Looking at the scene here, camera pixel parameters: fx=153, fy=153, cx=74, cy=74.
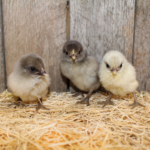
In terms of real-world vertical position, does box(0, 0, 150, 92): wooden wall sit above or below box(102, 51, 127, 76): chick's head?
above

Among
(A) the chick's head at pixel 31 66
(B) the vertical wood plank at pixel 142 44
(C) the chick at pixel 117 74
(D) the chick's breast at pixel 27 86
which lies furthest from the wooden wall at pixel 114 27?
(D) the chick's breast at pixel 27 86

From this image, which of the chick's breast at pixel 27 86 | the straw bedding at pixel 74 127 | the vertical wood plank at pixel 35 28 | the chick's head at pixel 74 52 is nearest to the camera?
the straw bedding at pixel 74 127

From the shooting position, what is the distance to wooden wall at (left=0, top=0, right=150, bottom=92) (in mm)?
2699

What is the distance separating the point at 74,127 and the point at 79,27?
1.76m

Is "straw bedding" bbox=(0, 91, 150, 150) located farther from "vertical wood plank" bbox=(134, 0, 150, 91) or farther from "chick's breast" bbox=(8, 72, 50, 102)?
"vertical wood plank" bbox=(134, 0, 150, 91)

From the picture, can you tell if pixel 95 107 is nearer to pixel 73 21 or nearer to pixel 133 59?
pixel 133 59

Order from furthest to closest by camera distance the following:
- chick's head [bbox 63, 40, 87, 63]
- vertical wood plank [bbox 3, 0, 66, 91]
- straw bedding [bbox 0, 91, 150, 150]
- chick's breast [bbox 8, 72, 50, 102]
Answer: vertical wood plank [bbox 3, 0, 66, 91] < chick's head [bbox 63, 40, 87, 63] < chick's breast [bbox 8, 72, 50, 102] < straw bedding [bbox 0, 91, 150, 150]

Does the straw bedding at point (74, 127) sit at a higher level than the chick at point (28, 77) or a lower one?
lower

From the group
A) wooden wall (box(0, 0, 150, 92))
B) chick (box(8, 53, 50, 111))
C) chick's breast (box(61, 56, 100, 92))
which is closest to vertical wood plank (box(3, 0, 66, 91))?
wooden wall (box(0, 0, 150, 92))

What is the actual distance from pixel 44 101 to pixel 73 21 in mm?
1518

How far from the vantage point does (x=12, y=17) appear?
2.72 meters

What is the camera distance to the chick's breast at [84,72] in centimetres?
258

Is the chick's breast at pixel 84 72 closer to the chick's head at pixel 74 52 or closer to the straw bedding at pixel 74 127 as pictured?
the chick's head at pixel 74 52

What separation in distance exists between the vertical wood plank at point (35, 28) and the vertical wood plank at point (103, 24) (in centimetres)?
27
